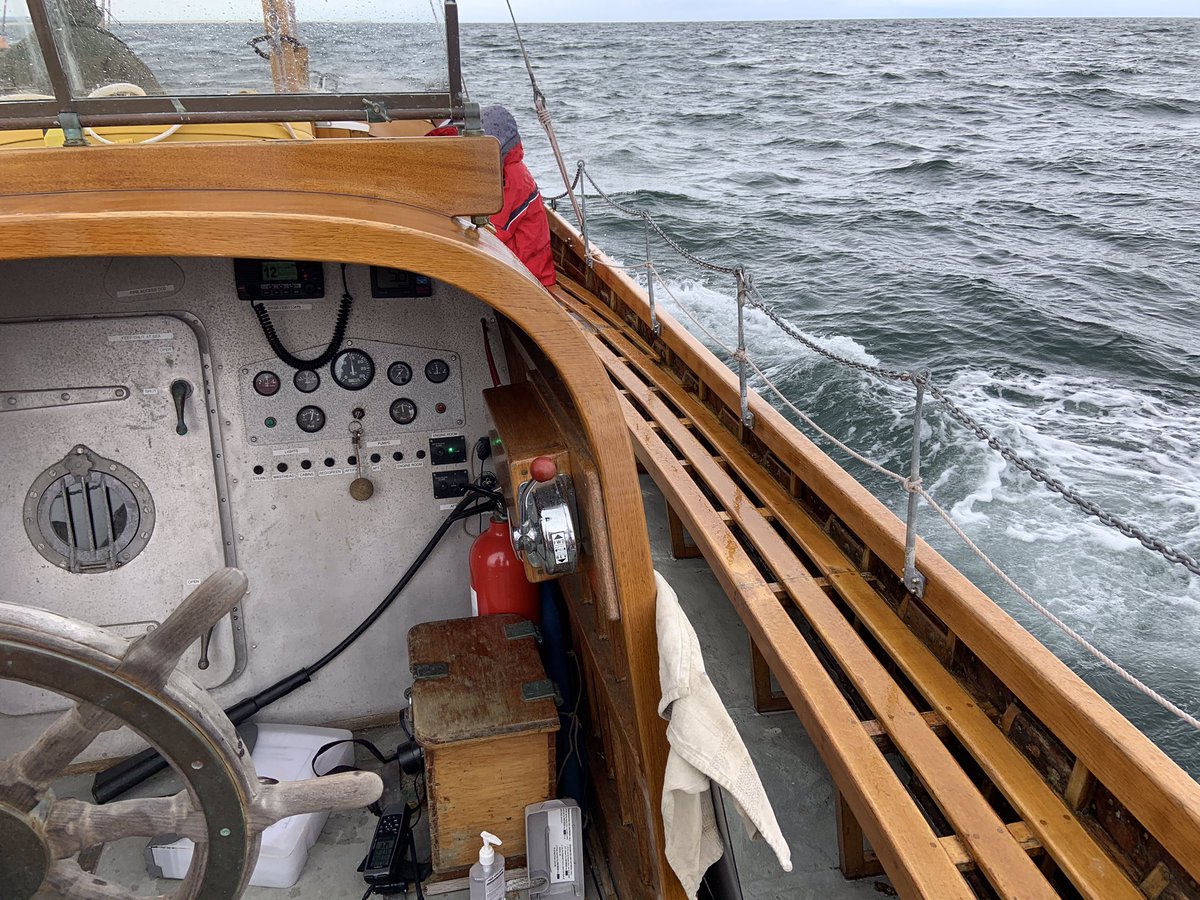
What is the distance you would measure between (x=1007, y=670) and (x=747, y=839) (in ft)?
2.78

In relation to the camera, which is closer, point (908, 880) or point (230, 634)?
point (908, 880)

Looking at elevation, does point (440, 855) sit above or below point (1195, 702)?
above

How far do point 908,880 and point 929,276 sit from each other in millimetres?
9972

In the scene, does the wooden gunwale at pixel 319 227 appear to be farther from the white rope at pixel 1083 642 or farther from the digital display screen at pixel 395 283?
the white rope at pixel 1083 642

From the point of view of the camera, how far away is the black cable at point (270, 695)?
284 cm

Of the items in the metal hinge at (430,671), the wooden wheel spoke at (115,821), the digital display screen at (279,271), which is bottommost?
the metal hinge at (430,671)

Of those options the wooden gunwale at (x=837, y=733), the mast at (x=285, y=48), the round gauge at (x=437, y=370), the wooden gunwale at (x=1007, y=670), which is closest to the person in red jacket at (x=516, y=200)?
the wooden gunwale at (x=1007, y=670)

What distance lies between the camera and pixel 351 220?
1615 millimetres

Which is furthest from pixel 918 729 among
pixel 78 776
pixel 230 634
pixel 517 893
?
pixel 78 776

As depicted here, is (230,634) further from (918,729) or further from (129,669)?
(918,729)

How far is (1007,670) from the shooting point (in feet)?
7.37

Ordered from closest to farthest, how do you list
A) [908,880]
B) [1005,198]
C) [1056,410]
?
[908,880] < [1056,410] < [1005,198]

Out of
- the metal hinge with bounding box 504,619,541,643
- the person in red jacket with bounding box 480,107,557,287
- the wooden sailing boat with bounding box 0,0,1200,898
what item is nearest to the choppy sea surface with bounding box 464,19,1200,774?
the person in red jacket with bounding box 480,107,557,287

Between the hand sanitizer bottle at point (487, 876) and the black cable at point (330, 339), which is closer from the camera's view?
the hand sanitizer bottle at point (487, 876)
